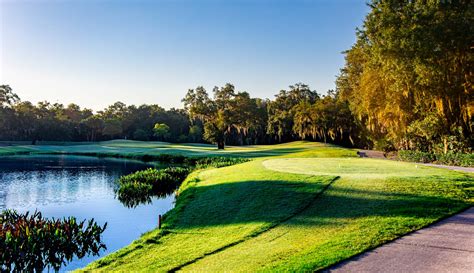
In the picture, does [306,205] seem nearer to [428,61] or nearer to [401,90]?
[428,61]

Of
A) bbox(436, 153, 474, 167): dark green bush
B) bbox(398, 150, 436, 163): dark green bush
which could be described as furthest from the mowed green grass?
bbox(398, 150, 436, 163): dark green bush

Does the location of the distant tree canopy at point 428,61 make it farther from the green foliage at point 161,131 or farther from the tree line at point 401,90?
the green foliage at point 161,131

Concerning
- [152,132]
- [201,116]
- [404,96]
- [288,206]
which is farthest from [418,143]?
[152,132]

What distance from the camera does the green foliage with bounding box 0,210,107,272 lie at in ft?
31.4

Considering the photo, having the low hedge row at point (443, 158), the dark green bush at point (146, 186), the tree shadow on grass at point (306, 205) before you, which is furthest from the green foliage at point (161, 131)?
the tree shadow on grass at point (306, 205)

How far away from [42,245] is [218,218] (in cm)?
511

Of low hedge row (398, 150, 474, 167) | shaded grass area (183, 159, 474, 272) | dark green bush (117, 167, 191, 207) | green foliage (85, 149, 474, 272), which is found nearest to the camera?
shaded grass area (183, 159, 474, 272)

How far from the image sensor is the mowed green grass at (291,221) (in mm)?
7590

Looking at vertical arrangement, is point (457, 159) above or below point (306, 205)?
above

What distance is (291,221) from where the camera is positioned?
10219mm

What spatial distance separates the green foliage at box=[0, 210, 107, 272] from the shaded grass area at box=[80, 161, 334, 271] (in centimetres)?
204

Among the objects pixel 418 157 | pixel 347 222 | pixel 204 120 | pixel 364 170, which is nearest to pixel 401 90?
pixel 418 157

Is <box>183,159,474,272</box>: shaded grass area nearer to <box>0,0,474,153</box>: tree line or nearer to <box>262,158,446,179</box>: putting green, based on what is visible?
<box>262,158,446,179</box>: putting green

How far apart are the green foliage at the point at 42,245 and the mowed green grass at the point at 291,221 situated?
2.00m
